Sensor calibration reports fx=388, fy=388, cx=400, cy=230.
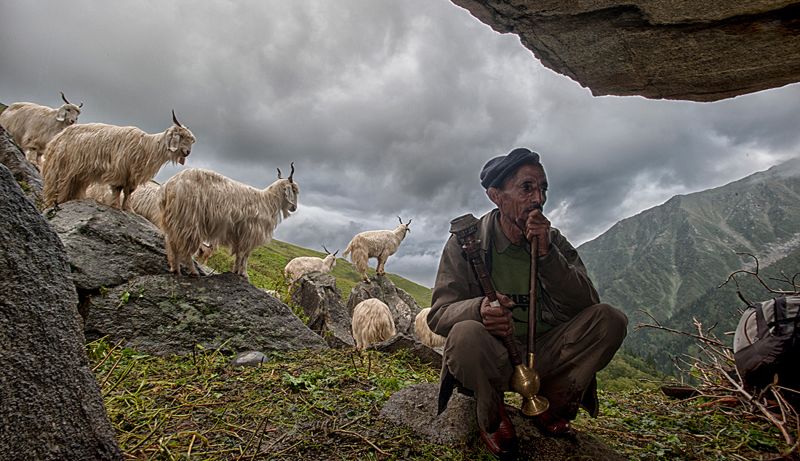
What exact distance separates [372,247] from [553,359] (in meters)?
16.2

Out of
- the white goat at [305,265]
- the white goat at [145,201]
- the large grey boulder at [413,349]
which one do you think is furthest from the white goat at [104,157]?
the white goat at [305,265]

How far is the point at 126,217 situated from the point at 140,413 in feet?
16.8

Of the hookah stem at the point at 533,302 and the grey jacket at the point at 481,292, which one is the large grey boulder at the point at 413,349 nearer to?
the grey jacket at the point at 481,292

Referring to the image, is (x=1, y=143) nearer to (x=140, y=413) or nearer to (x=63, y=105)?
(x=63, y=105)

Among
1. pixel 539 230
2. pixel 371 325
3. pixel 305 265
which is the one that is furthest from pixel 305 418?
pixel 305 265

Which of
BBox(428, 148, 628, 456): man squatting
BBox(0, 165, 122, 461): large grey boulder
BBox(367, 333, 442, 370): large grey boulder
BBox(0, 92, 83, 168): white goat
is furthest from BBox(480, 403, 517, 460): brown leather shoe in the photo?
BBox(0, 92, 83, 168): white goat

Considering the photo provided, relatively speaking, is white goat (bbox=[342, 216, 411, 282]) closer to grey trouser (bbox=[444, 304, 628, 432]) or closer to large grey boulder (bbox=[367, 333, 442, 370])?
large grey boulder (bbox=[367, 333, 442, 370])

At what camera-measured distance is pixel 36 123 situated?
13.3 meters

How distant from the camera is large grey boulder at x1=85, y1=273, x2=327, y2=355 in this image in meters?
5.40

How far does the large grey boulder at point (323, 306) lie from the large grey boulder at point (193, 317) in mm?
4372

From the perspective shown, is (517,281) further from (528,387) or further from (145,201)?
(145,201)

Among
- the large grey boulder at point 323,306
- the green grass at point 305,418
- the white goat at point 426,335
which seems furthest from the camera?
the white goat at point 426,335

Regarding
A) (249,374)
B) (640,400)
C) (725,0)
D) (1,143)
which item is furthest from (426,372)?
(1,143)

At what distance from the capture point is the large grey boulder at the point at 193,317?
5402 millimetres
